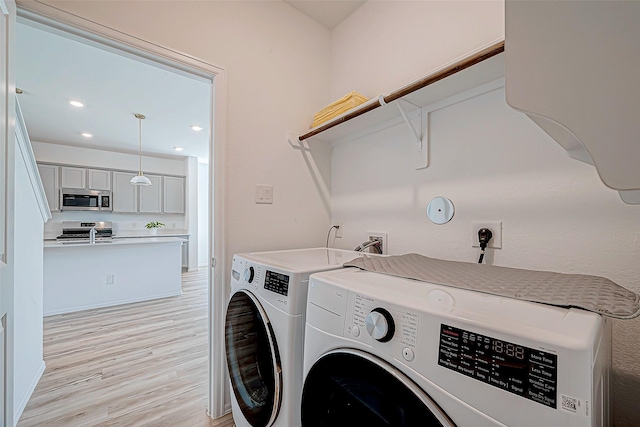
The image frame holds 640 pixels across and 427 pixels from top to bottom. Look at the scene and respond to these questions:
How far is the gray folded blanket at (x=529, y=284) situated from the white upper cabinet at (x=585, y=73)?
0.73ft

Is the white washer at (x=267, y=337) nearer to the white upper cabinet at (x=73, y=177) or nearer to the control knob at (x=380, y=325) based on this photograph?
the control knob at (x=380, y=325)

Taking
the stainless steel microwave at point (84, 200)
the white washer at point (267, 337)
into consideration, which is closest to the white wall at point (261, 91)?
the white washer at point (267, 337)

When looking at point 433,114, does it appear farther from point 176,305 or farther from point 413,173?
point 176,305

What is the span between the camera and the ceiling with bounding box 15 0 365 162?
197cm

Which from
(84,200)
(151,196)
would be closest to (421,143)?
(151,196)

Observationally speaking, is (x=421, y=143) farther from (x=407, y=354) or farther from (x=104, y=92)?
(x=104, y=92)

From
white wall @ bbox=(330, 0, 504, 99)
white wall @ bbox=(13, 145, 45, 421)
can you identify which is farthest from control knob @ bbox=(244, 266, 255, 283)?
white wall @ bbox=(13, 145, 45, 421)

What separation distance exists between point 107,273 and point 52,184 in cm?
258

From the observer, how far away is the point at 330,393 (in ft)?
2.35

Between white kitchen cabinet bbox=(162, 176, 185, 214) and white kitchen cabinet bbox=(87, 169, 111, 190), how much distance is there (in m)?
0.94

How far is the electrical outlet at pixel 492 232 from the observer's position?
1110mm

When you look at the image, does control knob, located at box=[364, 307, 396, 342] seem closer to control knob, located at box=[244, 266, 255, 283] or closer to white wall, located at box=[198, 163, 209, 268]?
control knob, located at box=[244, 266, 255, 283]

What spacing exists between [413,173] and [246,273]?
38.9 inches

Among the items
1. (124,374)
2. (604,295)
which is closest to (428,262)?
(604,295)
